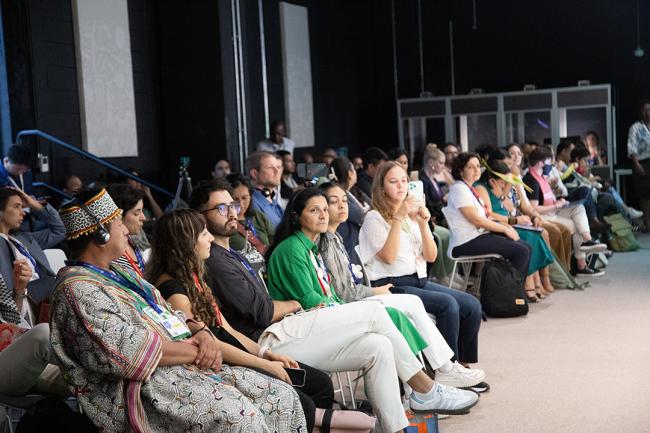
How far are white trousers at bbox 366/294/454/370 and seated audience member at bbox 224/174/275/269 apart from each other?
0.63 meters

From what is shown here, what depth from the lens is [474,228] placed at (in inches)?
254

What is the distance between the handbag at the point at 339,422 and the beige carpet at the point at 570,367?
100 cm

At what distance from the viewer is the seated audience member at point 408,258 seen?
15.2ft

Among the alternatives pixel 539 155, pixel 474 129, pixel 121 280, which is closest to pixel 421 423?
pixel 121 280

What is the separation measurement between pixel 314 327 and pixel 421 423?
59 cm

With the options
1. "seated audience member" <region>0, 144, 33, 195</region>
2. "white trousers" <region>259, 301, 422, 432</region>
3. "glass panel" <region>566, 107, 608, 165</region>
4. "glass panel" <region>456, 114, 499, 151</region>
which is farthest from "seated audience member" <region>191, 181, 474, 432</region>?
"glass panel" <region>456, 114, 499, 151</region>

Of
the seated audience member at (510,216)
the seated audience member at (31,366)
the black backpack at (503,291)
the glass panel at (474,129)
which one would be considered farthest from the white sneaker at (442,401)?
the glass panel at (474,129)

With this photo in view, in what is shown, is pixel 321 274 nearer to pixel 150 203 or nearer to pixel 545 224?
pixel 545 224

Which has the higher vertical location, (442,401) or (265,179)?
(265,179)

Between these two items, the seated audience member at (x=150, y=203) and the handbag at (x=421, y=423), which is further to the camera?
A: the seated audience member at (x=150, y=203)

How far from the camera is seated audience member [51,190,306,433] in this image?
8.29 ft

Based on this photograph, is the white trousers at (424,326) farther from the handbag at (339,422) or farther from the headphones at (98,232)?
the headphones at (98,232)

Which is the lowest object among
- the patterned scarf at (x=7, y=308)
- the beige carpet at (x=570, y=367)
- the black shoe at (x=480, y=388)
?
the beige carpet at (x=570, y=367)

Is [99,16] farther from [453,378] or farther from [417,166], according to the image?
[453,378]
